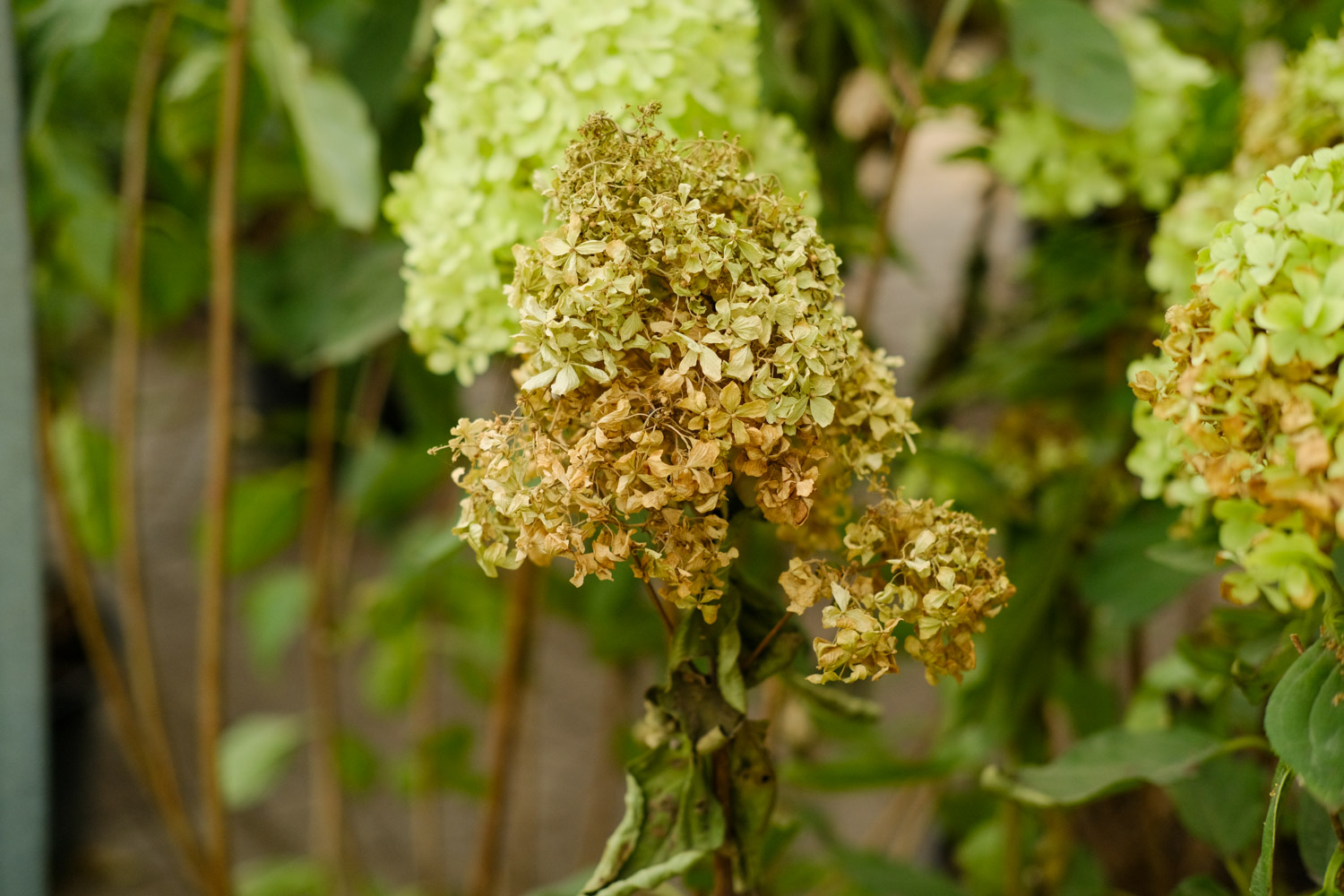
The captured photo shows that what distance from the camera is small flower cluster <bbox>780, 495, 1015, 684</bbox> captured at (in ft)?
0.95

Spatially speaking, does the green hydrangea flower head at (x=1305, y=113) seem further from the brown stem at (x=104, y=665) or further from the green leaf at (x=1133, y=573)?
the brown stem at (x=104, y=665)

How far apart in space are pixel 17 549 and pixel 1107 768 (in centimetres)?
56

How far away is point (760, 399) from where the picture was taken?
282 mm

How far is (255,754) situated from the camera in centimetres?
101

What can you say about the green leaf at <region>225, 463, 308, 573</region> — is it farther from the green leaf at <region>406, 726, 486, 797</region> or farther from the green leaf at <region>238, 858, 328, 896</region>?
the green leaf at <region>238, 858, 328, 896</region>

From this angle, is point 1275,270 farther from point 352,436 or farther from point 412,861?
point 412,861

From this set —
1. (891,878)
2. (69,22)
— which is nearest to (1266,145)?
(891,878)

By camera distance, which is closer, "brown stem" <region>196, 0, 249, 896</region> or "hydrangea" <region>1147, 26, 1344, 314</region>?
"hydrangea" <region>1147, 26, 1344, 314</region>

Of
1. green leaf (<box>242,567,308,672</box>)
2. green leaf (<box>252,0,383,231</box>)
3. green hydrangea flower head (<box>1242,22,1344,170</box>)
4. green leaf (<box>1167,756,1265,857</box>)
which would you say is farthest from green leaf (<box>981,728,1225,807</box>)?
green leaf (<box>242,567,308,672</box>)

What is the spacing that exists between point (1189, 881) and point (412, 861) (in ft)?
3.91

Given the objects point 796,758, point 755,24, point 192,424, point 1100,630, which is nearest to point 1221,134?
point 755,24

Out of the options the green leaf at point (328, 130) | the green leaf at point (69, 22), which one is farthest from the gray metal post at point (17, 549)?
the green leaf at point (328, 130)

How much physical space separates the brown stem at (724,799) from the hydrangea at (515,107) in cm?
18

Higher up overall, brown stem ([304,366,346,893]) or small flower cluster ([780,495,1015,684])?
small flower cluster ([780,495,1015,684])
